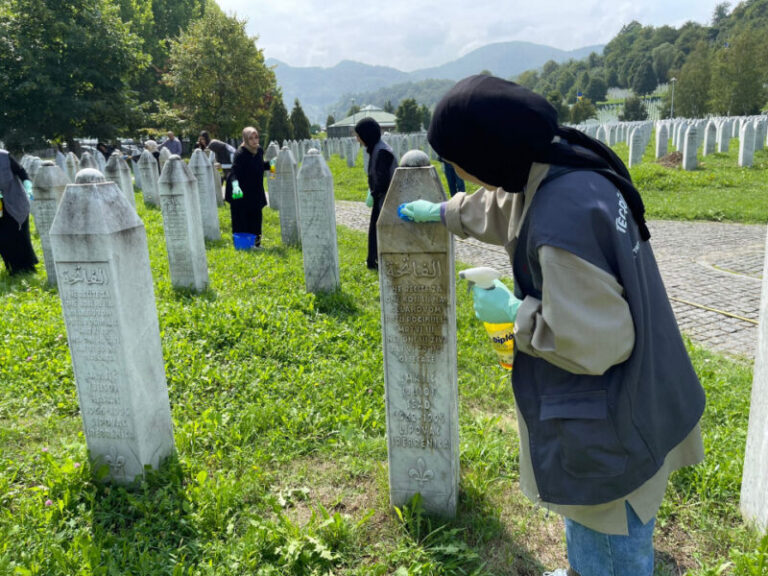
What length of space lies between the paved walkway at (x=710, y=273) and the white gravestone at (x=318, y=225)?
8.60 feet

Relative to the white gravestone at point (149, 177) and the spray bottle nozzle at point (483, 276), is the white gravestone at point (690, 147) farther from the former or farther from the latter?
the spray bottle nozzle at point (483, 276)

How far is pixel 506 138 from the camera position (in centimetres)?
169

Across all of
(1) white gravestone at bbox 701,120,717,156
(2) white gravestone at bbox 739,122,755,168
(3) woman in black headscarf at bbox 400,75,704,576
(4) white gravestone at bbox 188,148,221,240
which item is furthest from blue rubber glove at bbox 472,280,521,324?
(1) white gravestone at bbox 701,120,717,156

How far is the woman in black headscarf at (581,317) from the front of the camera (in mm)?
1627

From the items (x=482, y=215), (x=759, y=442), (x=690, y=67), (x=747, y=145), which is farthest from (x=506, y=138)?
(x=690, y=67)

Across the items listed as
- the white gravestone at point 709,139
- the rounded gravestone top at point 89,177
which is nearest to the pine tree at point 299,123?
the white gravestone at point 709,139

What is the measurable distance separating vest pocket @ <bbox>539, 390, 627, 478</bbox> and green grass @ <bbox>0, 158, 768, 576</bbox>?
1.16m

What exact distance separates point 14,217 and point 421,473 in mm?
7050

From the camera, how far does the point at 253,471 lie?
344cm

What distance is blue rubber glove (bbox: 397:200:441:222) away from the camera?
8.47 ft

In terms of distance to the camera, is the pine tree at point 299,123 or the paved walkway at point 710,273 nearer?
the paved walkway at point 710,273

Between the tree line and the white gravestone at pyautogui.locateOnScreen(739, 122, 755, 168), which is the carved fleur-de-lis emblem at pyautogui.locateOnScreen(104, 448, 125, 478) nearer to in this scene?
the white gravestone at pyautogui.locateOnScreen(739, 122, 755, 168)

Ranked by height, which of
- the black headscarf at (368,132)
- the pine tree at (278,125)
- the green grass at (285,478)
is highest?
the pine tree at (278,125)

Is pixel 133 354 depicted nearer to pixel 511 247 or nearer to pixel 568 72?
pixel 511 247
